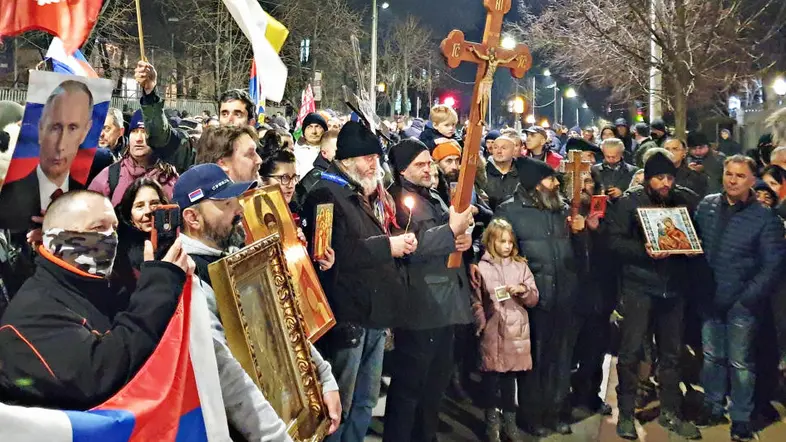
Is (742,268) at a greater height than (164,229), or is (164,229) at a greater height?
(164,229)

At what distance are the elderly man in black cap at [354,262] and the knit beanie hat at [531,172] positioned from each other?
5.04ft

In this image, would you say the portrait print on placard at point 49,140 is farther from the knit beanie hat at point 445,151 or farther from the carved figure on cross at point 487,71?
the knit beanie hat at point 445,151

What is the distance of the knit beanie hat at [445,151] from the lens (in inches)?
231

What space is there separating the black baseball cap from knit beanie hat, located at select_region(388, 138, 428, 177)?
2.13m

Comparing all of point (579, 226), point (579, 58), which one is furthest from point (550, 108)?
point (579, 226)

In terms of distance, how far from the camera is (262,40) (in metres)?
4.54

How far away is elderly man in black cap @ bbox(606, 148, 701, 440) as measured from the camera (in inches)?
223

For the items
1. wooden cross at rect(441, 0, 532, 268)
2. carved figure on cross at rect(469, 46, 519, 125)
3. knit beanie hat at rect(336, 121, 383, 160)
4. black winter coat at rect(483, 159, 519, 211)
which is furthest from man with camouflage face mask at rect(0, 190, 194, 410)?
black winter coat at rect(483, 159, 519, 211)

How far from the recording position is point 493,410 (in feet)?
18.1

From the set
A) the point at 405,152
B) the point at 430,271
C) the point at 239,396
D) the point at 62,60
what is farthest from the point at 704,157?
the point at 239,396

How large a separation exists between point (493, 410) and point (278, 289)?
3.02 meters

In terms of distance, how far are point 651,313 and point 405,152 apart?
2439mm

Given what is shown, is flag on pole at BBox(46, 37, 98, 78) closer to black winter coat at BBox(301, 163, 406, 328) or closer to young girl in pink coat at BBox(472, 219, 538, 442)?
black winter coat at BBox(301, 163, 406, 328)

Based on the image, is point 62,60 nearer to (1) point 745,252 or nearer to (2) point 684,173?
(1) point 745,252
